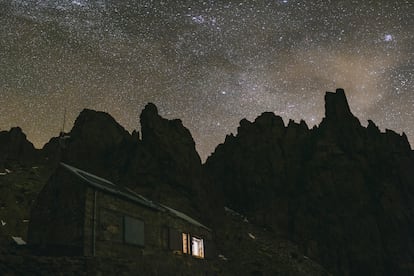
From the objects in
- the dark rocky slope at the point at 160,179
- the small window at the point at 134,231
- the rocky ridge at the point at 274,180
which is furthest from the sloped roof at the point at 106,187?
the rocky ridge at the point at 274,180

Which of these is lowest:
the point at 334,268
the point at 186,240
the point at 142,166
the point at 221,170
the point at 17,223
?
the point at 334,268

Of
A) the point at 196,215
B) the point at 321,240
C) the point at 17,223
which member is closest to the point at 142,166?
the point at 196,215

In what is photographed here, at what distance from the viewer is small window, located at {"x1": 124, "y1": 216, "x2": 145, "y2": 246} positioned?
76.5ft

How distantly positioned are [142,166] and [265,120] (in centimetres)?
3968

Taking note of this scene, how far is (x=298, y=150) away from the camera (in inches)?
3268

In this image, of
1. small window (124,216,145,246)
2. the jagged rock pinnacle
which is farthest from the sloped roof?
the jagged rock pinnacle

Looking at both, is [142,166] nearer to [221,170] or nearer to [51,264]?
[221,170]

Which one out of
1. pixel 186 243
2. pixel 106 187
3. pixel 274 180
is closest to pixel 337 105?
pixel 274 180

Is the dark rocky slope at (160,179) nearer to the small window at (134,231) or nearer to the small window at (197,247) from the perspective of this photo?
the small window at (197,247)

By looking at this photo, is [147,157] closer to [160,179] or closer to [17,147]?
[160,179]

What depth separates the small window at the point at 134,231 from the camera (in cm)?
2333

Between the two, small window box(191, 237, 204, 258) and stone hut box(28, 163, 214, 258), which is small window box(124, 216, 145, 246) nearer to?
stone hut box(28, 163, 214, 258)

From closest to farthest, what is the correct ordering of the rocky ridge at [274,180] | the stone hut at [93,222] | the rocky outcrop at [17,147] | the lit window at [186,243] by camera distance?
the stone hut at [93,222] → the lit window at [186,243] → the rocky ridge at [274,180] → the rocky outcrop at [17,147]

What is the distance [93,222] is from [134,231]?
3418 millimetres
